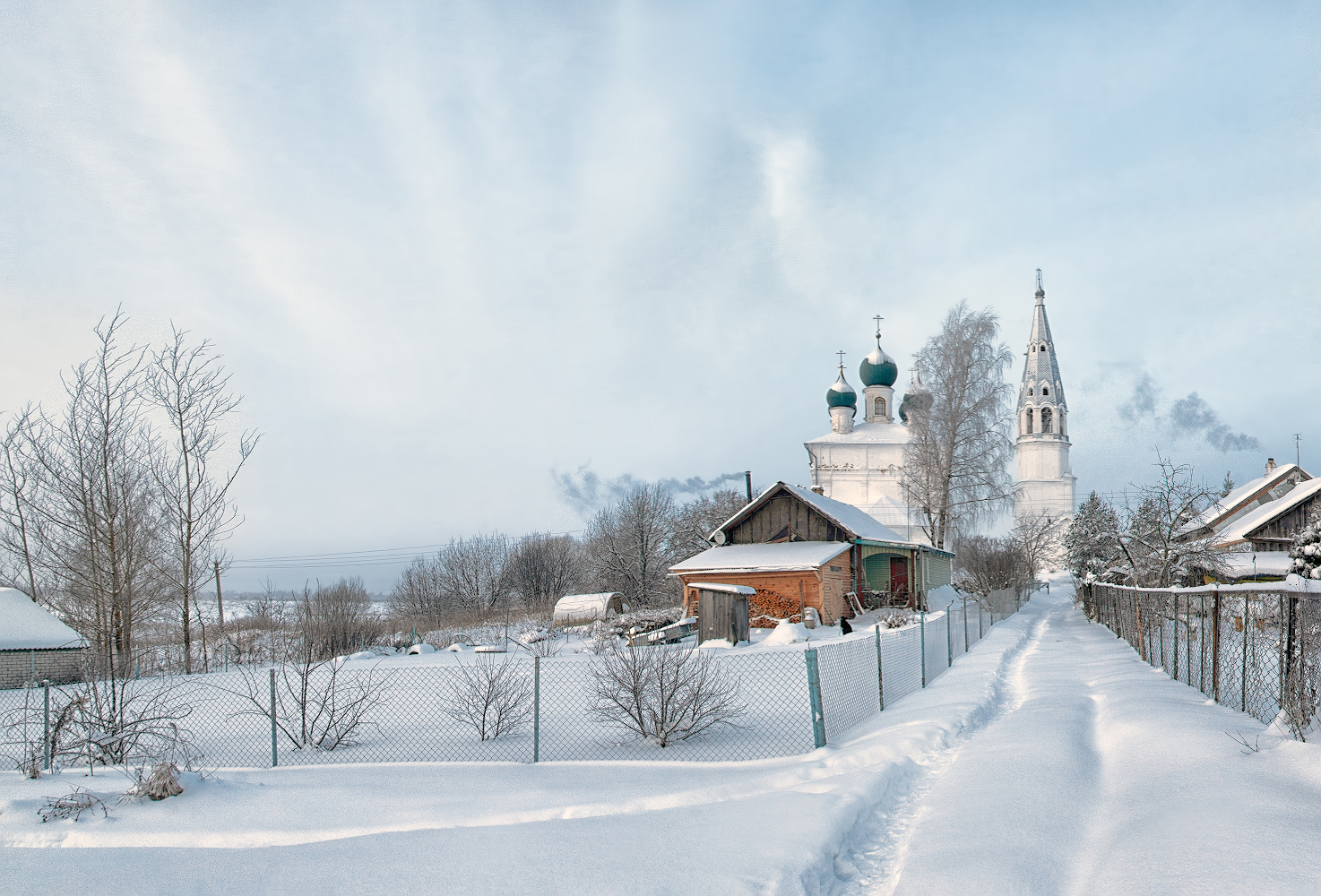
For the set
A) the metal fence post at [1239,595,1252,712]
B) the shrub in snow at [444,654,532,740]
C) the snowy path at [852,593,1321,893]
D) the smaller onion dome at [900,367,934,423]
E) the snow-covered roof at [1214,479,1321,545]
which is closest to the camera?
the snowy path at [852,593,1321,893]

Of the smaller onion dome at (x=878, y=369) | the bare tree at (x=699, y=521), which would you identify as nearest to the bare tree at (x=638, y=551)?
the bare tree at (x=699, y=521)

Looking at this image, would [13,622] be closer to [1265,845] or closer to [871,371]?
[1265,845]

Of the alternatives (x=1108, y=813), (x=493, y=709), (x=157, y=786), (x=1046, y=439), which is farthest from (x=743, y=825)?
(x=1046, y=439)

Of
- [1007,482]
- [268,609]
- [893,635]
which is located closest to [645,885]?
[893,635]

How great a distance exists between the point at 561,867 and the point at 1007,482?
33.8m

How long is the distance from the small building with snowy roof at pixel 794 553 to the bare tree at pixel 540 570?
78.4ft

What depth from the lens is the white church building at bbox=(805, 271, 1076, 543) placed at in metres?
49.3

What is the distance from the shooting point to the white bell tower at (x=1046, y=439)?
275ft

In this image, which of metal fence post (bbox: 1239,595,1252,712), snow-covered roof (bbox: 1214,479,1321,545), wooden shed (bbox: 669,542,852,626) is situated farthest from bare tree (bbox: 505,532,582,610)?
metal fence post (bbox: 1239,595,1252,712)

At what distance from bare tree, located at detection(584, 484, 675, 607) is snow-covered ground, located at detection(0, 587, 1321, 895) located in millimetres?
32773

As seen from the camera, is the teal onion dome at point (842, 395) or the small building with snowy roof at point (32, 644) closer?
the small building with snowy roof at point (32, 644)

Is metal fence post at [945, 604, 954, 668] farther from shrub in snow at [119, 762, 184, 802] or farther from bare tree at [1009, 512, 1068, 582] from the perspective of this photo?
bare tree at [1009, 512, 1068, 582]

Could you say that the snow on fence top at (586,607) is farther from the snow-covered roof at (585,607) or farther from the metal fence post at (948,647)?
the metal fence post at (948,647)

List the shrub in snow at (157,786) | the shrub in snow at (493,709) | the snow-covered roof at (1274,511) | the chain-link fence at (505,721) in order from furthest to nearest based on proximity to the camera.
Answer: the snow-covered roof at (1274,511) → the shrub in snow at (493,709) → the chain-link fence at (505,721) → the shrub in snow at (157,786)
